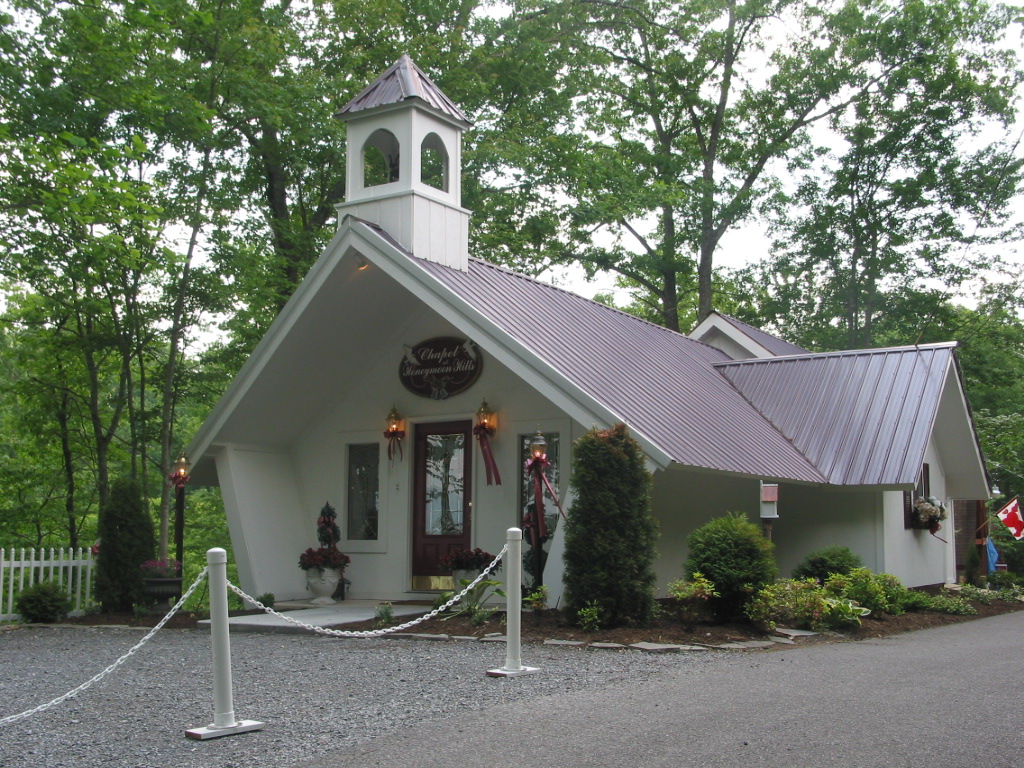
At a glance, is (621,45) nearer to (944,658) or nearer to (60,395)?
(60,395)

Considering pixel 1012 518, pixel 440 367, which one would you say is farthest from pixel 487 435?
pixel 1012 518

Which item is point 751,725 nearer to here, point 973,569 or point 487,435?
point 487,435

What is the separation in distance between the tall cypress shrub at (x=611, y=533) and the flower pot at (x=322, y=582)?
4709 millimetres

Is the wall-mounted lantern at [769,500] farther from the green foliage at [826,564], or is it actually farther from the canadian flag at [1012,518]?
the canadian flag at [1012,518]

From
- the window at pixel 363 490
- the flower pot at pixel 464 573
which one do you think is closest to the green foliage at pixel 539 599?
the flower pot at pixel 464 573

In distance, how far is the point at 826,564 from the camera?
12.9 metres

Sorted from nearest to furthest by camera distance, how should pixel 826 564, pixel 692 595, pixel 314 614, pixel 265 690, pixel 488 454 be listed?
pixel 265 690 → pixel 692 595 → pixel 314 614 → pixel 826 564 → pixel 488 454

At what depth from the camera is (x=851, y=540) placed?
14688mm

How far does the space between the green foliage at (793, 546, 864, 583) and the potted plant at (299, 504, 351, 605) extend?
6.03 m

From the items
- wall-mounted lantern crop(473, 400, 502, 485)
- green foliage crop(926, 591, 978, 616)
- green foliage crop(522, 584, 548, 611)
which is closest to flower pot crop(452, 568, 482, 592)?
wall-mounted lantern crop(473, 400, 502, 485)

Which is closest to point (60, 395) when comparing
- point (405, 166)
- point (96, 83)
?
point (96, 83)

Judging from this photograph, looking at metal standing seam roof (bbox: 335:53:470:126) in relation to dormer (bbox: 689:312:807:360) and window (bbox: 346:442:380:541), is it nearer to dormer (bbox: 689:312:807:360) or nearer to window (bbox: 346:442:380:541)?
window (bbox: 346:442:380:541)

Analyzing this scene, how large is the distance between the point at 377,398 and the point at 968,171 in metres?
21.2

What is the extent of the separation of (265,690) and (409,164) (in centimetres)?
812
